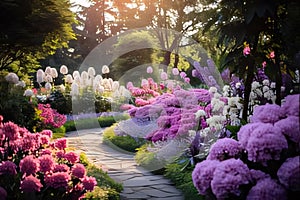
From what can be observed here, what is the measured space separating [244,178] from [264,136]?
0.85 ft

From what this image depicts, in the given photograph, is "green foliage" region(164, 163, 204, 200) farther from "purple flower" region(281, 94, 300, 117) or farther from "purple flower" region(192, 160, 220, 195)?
"purple flower" region(281, 94, 300, 117)

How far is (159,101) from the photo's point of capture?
683 cm

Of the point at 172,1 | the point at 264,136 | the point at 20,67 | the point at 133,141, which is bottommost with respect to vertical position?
the point at 133,141

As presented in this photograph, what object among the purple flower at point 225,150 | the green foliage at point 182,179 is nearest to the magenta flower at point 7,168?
the purple flower at point 225,150

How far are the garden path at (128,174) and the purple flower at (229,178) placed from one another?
171 cm

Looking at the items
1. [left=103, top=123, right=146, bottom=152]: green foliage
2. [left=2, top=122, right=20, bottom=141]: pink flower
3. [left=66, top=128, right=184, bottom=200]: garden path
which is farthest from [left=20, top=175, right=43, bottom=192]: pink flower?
[left=103, top=123, right=146, bottom=152]: green foliage

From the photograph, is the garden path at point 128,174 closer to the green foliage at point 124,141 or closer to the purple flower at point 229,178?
the green foliage at point 124,141

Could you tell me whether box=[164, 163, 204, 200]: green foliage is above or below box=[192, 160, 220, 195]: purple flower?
below

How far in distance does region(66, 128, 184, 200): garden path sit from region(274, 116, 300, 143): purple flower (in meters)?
1.87

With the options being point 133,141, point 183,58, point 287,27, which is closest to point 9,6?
point 133,141

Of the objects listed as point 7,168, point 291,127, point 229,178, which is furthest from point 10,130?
point 291,127

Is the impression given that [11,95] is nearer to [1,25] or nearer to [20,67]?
[1,25]

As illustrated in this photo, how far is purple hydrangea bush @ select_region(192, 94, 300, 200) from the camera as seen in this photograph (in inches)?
76.0

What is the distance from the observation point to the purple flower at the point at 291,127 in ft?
6.51
